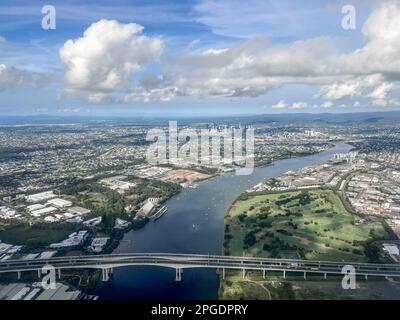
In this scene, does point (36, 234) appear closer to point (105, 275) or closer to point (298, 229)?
point (105, 275)

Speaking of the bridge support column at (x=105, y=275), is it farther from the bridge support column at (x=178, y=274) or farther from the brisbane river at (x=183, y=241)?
the bridge support column at (x=178, y=274)

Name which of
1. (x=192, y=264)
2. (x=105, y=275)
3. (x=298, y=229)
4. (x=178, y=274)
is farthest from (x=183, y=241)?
(x=298, y=229)

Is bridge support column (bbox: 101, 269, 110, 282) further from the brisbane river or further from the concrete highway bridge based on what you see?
the brisbane river

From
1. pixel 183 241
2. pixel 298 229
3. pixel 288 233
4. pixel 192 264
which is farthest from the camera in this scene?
pixel 298 229

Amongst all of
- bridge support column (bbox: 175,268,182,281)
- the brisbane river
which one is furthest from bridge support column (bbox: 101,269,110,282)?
bridge support column (bbox: 175,268,182,281)

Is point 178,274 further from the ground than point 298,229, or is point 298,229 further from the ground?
point 298,229

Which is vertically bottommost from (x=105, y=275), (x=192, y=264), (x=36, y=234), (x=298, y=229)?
(x=105, y=275)

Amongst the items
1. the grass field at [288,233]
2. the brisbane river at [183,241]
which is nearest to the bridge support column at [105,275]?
the brisbane river at [183,241]
